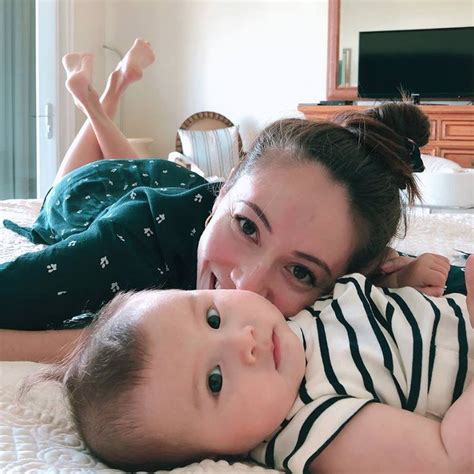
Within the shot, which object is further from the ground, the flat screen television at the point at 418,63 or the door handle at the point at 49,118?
the flat screen television at the point at 418,63

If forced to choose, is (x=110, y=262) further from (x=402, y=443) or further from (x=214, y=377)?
(x=402, y=443)

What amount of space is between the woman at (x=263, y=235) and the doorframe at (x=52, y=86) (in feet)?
8.79

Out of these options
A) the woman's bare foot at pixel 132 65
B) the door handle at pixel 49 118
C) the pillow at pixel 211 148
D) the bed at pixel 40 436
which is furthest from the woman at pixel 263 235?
the pillow at pixel 211 148

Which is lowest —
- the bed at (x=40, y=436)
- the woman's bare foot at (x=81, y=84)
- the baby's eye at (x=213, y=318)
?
the bed at (x=40, y=436)

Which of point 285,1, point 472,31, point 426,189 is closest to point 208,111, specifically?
point 285,1

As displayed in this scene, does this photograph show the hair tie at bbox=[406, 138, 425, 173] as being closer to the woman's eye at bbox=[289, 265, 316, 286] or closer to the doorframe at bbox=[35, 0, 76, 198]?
the woman's eye at bbox=[289, 265, 316, 286]

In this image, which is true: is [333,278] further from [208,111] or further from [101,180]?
[208,111]

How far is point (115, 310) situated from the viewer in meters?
0.70

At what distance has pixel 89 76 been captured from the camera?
84.9 inches

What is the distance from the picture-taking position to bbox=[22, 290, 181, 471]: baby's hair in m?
0.59

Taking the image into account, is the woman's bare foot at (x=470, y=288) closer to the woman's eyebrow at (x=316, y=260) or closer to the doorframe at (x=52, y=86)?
the woman's eyebrow at (x=316, y=260)

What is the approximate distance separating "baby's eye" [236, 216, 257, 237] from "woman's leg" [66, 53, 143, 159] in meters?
1.32

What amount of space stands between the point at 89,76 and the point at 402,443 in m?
1.87

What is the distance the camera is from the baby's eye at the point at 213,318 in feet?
2.21
